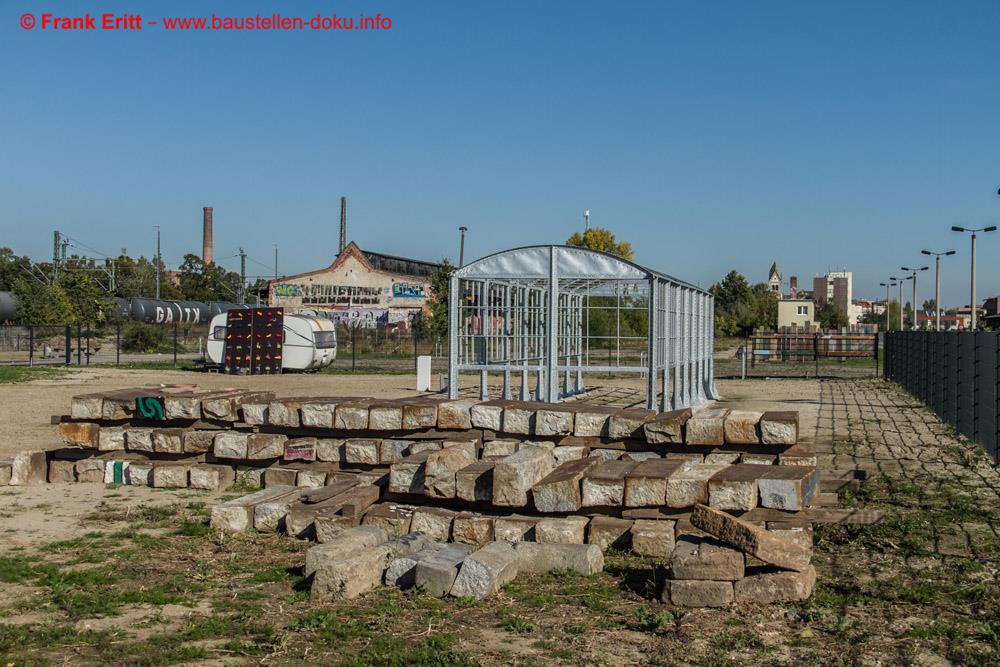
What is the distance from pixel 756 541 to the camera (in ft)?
21.0

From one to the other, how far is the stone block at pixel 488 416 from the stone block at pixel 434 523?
167cm

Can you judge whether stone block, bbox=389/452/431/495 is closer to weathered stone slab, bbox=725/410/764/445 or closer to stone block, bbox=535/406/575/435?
stone block, bbox=535/406/575/435

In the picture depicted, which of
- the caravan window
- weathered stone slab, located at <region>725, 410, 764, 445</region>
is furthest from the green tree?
weathered stone slab, located at <region>725, 410, 764, 445</region>

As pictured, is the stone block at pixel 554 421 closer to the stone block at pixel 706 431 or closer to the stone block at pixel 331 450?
the stone block at pixel 706 431

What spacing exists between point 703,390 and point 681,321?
4.39 meters

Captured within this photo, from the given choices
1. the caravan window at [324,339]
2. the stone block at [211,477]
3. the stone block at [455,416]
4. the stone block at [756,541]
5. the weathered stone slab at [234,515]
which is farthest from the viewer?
the caravan window at [324,339]

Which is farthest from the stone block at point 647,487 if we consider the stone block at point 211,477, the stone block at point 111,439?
the stone block at point 111,439

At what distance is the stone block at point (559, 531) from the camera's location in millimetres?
7953

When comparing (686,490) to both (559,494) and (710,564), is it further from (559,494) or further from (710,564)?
(710,564)

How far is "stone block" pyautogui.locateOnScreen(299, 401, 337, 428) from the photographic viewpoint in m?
10.6

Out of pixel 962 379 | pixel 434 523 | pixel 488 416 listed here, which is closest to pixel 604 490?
Answer: pixel 434 523

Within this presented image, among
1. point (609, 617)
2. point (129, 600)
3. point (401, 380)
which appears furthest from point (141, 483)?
point (401, 380)

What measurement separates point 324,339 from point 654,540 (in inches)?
1136

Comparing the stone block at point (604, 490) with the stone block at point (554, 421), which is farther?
the stone block at point (554, 421)
